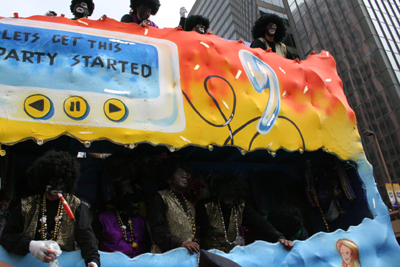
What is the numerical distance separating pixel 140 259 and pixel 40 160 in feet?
4.09

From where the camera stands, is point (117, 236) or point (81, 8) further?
point (81, 8)

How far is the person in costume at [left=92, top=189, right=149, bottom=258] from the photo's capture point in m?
3.37

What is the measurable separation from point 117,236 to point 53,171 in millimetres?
1015

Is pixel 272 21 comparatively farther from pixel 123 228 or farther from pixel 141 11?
pixel 123 228

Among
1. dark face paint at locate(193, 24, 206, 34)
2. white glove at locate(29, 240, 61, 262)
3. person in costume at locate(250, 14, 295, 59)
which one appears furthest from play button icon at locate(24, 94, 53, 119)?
person in costume at locate(250, 14, 295, 59)

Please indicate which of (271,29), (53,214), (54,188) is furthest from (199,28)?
(53,214)

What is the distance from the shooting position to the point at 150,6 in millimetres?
4953

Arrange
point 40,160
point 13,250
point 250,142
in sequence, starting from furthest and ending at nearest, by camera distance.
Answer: point 250,142 → point 40,160 → point 13,250

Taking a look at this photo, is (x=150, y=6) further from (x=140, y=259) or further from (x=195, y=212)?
(x=140, y=259)

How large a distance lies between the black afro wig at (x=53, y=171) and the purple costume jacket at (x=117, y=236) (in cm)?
69

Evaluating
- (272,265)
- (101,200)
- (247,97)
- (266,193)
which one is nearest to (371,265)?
(272,265)

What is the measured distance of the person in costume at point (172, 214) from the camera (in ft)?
10.5

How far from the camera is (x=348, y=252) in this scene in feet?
12.8

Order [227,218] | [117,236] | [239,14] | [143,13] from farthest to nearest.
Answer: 1. [239,14]
2. [143,13]
3. [227,218]
4. [117,236]
